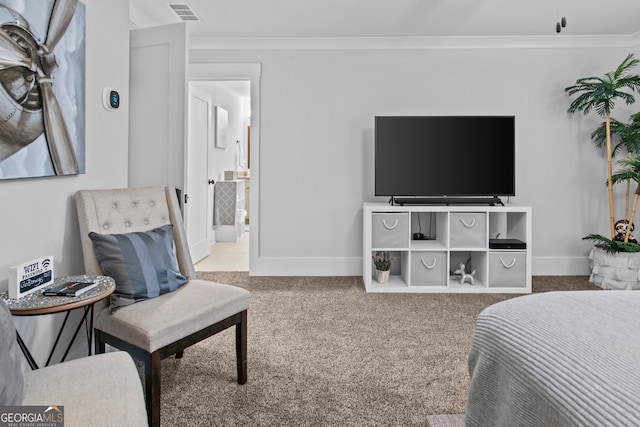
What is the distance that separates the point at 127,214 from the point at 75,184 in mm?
308

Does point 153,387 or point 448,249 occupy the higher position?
point 448,249

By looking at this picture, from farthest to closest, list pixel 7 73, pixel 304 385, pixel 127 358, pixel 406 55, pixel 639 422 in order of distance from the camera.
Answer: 1. pixel 406 55
2. pixel 304 385
3. pixel 7 73
4. pixel 127 358
5. pixel 639 422

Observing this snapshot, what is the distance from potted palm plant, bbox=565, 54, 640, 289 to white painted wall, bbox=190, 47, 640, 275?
0.69 feet

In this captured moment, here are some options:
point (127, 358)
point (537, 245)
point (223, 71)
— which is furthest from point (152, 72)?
point (537, 245)

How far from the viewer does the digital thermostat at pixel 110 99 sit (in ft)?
8.06

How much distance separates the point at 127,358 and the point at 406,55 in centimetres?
391

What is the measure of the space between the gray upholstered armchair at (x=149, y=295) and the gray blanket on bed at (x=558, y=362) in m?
1.17

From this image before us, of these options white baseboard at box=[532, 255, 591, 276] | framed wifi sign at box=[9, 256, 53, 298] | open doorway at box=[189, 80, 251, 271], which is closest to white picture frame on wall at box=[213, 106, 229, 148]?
open doorway at box=[189, 80, 251, 271]

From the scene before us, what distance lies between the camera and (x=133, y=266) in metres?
1.98

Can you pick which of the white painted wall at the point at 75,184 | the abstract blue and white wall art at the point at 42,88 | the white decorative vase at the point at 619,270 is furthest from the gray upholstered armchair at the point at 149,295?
the white decorative vase at the point at 619,270

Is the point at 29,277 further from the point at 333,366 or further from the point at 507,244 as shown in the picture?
the point at 507,244

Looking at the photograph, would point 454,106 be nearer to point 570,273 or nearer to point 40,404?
point 570,273

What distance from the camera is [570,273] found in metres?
4.46

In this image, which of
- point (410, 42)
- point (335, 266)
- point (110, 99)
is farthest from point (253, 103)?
point (110, 99)
